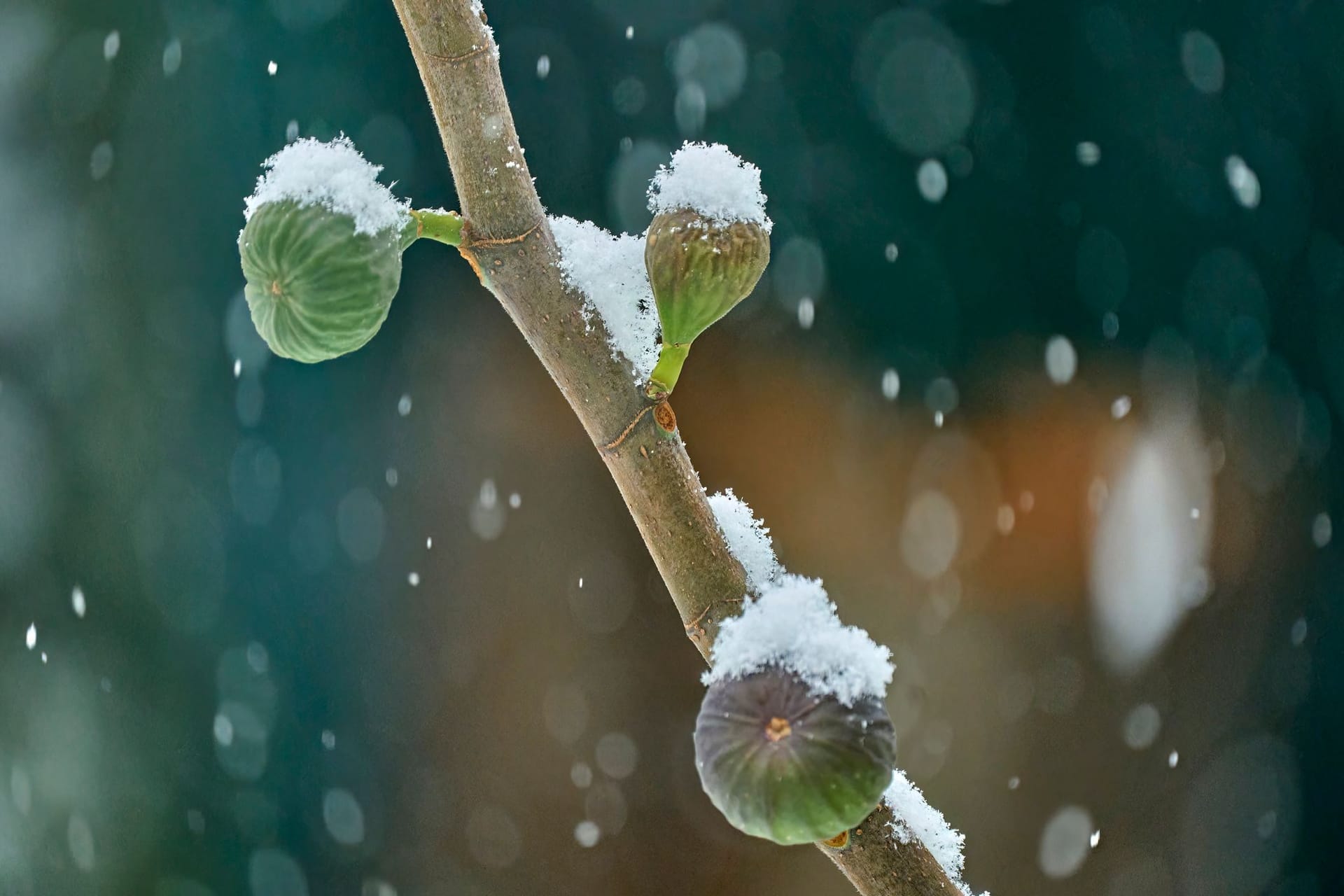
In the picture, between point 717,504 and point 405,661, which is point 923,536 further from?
point 717,504

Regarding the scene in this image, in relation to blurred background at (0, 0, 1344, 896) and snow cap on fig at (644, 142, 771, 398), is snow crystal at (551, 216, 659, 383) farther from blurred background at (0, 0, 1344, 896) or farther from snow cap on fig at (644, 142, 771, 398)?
blurred background at (0, 0, 1344, 896)

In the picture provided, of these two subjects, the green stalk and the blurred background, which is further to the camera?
the blurred background

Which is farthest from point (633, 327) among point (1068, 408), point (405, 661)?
point (1068, 408)

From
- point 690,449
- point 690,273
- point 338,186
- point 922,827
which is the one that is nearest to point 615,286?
point 690,273

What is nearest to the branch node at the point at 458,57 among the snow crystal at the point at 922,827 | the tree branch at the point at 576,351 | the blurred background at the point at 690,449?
the tree branch at the point at 576,351

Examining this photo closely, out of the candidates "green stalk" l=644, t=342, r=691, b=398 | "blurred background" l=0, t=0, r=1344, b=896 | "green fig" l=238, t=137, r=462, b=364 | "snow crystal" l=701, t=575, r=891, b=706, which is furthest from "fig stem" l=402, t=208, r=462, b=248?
"blurred background" l=0, t=0, r=1344, b=896

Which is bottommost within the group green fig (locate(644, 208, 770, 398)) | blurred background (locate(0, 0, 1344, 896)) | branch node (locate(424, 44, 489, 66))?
green fig (locate(644, 208, 770, 398))

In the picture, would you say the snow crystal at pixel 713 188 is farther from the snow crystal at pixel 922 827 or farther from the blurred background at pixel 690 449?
the blurred background at pixel 690 449
